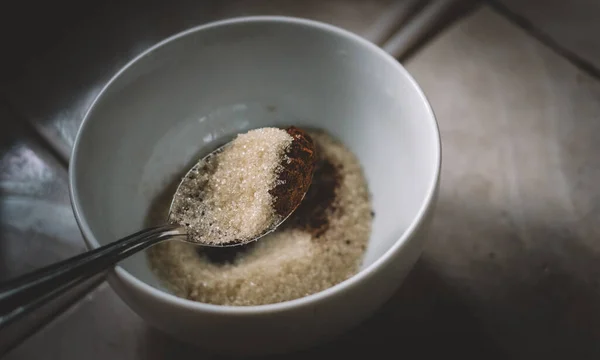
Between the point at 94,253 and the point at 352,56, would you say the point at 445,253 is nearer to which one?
the point at 352,56

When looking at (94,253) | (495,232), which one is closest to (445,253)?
(495,232)

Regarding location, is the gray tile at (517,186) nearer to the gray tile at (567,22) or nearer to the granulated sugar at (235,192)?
the gray tile at (567,22)

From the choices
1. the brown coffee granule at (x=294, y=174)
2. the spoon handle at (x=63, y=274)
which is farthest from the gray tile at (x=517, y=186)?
the spoon handle at (x=63, y=274)

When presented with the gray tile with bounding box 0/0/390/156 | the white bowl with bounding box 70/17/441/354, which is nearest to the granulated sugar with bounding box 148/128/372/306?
the white bowl with bounding box 70/17/441/354

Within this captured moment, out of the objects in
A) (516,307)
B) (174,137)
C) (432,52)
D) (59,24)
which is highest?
(59,24)

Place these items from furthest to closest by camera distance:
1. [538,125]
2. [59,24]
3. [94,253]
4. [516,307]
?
[59,24]
[538,125]
[516,307]
[94,253]

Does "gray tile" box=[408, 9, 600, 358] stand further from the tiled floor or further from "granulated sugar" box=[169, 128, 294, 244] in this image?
"granulated sugar" box=[169, 128, 294, 244]

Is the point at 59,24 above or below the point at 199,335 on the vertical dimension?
above
